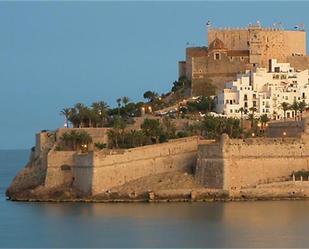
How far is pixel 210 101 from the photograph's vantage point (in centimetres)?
6269

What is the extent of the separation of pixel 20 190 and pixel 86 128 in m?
3.79

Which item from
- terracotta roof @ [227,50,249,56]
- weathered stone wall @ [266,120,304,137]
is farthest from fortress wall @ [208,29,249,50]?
weathered stone wall @ [266,120,304,137]

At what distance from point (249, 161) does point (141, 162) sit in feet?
13.1

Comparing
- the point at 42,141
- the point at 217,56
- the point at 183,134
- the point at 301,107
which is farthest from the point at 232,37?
the point at 42,141

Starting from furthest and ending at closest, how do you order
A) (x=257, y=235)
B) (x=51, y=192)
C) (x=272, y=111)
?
(x=272, y=111) → (x=51, y=192) → (x=257, y=235)

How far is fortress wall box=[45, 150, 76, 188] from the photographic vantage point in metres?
55.8

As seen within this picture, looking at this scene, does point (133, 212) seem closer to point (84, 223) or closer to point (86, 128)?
point (84, 223)

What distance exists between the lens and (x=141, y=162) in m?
54.6

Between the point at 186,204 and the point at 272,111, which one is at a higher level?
the point at 272,111

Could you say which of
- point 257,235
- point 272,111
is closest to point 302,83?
point 272,111

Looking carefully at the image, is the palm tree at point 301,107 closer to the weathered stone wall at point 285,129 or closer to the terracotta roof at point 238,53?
the weathered stone wall at point 285,129

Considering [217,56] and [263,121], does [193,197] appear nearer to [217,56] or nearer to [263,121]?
[263,121]

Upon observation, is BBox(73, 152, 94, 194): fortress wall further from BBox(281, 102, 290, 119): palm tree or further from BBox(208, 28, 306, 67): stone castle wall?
BBox(208, 28, 306, 67): stone castle wall

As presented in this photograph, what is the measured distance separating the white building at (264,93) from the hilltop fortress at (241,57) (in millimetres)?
1975
